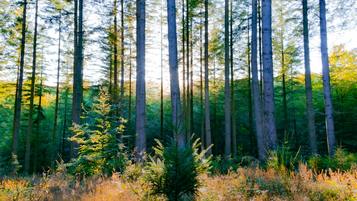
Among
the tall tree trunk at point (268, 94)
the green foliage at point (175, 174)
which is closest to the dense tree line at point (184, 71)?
the tall tree trunk at point (268, 94)

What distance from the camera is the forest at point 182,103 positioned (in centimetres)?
492

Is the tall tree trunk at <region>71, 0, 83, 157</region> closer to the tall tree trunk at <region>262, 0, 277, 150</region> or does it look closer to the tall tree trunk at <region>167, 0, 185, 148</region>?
the tall tree trunk at <region>167, 0, 185, 148</region>

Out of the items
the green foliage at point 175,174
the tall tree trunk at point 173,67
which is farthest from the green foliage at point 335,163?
the green foliage at point 175,174

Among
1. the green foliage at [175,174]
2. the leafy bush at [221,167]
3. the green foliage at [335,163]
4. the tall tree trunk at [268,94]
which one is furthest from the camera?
the leafy bush at [221,167]

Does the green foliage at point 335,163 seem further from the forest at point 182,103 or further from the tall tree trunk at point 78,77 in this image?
the tall tree trunk at point 78,77

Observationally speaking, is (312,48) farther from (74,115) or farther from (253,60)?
(74,115)

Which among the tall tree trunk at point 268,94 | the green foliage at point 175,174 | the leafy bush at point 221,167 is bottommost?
the leafy bush at point 221,167

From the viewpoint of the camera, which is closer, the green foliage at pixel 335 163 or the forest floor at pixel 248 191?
the forest floor at pixel 248 191

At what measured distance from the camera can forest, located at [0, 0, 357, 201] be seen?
492 cm

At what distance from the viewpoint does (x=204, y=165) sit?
4.87 meters

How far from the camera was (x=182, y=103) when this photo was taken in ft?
Result: 63.8

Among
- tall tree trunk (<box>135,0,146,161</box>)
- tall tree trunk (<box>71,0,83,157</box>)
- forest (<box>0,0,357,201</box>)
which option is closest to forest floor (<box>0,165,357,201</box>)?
forest (<box>0,0,357,201</box>)

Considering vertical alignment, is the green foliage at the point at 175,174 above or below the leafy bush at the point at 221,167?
above

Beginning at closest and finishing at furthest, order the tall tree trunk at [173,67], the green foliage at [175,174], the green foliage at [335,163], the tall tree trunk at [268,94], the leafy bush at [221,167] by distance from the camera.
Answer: the green foliage at [175,174] < the green foliage at [335,163] < the tall tree trunk at [268,94] < the tall tree trunk at [173,67] < the leafy bush at [221,167]
